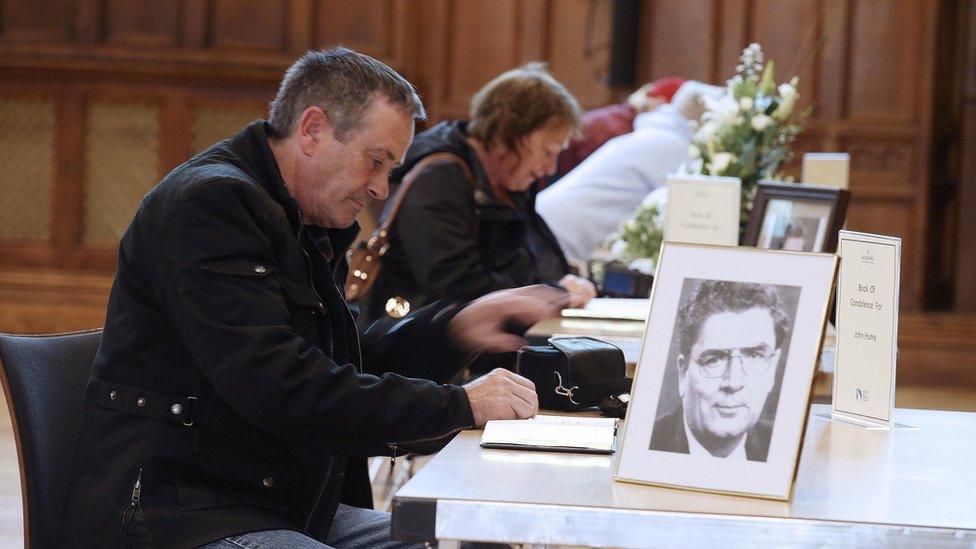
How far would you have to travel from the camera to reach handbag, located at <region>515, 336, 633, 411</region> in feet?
6.32

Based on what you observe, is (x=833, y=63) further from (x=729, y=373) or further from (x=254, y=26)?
(x=729, y=373)

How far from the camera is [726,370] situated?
1.36m

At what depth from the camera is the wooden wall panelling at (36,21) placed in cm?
717

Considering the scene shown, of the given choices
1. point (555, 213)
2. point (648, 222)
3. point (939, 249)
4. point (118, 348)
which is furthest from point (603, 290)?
point (939, 249)

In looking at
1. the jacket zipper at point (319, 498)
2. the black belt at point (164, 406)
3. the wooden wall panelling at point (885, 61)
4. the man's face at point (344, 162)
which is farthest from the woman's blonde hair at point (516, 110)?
the wooden wall panelling at point (885, 61)

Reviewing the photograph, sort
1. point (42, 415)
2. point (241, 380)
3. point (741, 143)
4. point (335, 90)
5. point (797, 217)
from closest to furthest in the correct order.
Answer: point (241, 380) → point (42, 415) → point (335, 90) → point (797, 217) → point (741, 143)

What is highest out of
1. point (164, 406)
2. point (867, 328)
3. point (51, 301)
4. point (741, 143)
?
point (741, 143)

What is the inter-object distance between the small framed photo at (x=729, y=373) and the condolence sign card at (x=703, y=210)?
2.09 meters

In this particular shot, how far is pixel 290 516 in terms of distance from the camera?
5.78ft

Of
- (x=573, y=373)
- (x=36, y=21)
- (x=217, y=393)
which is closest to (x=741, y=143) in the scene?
(x=573, y=373)

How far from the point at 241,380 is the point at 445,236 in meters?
1.89

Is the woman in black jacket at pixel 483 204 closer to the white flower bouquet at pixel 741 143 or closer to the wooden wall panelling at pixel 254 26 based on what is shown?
the white flower bouquet at pixel 741 143

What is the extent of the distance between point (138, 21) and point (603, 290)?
4.35 m

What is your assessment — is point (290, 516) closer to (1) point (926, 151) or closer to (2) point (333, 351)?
(2) point (333, 351)
